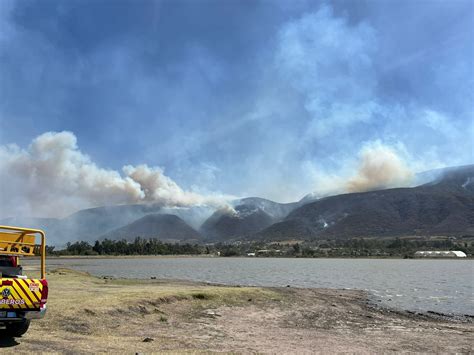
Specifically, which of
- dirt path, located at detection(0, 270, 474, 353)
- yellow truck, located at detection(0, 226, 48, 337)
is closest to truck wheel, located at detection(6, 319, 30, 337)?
yellow truck, located at detection(0, 226, 48, 337)

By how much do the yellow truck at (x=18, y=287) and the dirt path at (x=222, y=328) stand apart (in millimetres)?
956

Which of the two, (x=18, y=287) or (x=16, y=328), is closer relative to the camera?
(x=18, y=287)

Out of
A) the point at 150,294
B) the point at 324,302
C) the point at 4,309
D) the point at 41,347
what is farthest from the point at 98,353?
the point at 324,302

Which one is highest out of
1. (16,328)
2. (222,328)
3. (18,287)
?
(18,287)

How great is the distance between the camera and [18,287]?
15.4m

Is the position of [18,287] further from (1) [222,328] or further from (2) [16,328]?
(1) [222,328]

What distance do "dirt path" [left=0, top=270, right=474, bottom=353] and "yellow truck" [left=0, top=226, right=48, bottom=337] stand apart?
96 cm

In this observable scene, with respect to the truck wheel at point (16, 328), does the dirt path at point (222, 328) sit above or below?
below

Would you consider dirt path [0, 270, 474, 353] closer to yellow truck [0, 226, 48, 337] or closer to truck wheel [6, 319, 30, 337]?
truck wheel [6, 319, 30, 337]

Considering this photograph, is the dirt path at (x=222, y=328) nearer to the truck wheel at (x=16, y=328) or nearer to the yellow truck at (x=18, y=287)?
the truck wheel at (x=16, y=328)

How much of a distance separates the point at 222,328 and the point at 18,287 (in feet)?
46.4

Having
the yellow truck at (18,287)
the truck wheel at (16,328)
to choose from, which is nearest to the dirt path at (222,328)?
the truck wheel at (16,328)

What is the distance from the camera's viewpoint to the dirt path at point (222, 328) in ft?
62.8

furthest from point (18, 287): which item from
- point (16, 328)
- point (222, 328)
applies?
point (222, 328)
